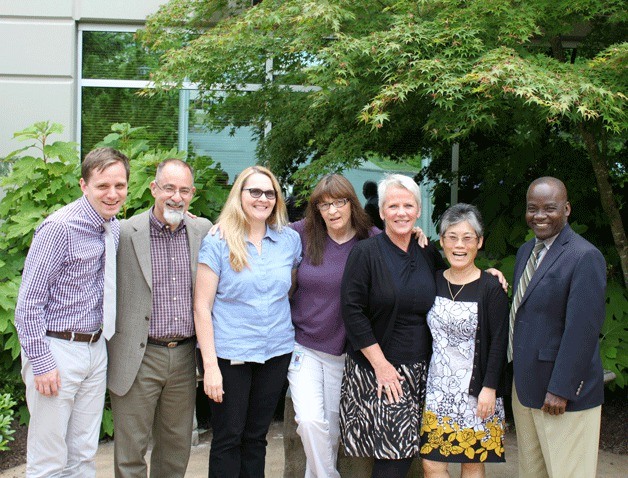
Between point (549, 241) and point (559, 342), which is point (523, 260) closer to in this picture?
point (549, 241)

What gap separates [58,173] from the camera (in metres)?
5.78

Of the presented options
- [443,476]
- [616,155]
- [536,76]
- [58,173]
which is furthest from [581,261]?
[58,173]

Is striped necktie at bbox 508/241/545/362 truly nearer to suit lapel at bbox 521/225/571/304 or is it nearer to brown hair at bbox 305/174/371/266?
suit lapel at bbox 521/225/571/304

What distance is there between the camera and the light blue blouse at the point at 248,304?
12.3ft

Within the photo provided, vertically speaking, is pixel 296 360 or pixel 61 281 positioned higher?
pixel 61 281

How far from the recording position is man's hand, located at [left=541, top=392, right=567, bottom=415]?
336 centimetres

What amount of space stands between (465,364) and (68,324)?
6.65 ft

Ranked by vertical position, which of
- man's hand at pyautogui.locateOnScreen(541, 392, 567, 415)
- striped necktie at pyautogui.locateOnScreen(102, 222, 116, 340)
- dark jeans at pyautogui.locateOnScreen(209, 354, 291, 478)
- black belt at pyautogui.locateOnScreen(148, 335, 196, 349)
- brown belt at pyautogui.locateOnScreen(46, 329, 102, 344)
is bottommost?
dark jeans at pyautogui.locateOnScreen(209, 354, 291, 478)

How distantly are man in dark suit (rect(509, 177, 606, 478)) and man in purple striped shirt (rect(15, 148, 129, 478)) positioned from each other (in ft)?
7.02

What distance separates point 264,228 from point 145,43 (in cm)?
353

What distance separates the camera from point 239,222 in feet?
12.6

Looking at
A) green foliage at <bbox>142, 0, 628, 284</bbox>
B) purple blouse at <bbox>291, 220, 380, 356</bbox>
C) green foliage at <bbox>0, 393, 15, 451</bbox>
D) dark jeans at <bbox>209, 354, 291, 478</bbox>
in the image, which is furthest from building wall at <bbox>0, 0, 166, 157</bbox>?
dark jeans at <bbox>209, 354, 291, 478</bbox>

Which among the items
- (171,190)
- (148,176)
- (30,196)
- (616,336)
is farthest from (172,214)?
(616,336)

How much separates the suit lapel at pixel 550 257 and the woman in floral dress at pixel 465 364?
22 cm
